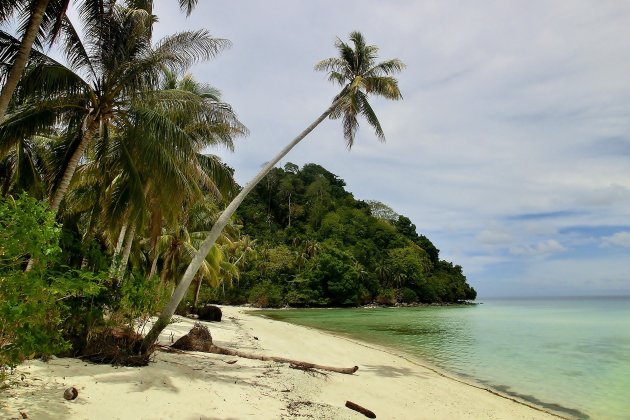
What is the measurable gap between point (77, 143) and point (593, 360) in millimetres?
20019

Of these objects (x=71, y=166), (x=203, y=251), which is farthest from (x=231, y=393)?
(x=71, y=166)

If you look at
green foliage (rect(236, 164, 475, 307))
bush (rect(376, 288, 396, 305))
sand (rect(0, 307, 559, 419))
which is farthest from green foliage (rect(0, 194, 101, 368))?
bush (rect(376, 288, 396, 305))

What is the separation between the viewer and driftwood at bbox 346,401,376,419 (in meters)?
6.44

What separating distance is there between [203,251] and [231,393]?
3630mm

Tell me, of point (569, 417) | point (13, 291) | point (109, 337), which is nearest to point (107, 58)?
point (109, 337)

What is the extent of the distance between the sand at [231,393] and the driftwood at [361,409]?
0.12 metres

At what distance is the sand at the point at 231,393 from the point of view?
16.1ft

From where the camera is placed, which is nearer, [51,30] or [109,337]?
[109,337]

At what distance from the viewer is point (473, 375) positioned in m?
12.7

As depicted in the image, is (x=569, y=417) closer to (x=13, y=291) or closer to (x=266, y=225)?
(x=13, y=291)

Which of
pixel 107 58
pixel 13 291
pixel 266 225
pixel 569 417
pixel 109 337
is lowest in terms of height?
pixel 569 417

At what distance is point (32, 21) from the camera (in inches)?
274

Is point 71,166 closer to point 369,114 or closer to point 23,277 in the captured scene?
point 23,277

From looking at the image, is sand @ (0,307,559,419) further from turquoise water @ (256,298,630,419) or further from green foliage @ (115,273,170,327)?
turquoise water @ (256,298,630,419)
